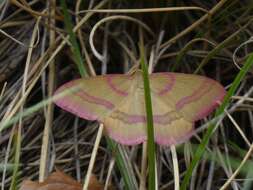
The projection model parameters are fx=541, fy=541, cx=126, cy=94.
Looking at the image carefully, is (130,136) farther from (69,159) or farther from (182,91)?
(69,159)

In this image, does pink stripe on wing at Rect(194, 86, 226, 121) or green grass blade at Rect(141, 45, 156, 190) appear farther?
pink stripe on wing at Rect(194, 86, 226, 121)

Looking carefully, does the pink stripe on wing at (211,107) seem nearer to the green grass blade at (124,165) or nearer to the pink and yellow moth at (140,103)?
the pink and yellow moth at (140,103)

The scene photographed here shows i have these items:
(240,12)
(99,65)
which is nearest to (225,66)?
(240,12)

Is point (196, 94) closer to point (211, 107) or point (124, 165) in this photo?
point (211, 107)

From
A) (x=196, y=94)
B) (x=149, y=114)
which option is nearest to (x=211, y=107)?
(x=196, y=94)

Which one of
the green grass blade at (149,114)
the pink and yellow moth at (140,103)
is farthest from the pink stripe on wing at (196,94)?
the green grass blade at (149,114)

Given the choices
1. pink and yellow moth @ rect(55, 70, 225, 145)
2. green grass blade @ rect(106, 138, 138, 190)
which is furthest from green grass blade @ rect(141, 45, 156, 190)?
green grass blade @ rect(106, 138, 138, 190)

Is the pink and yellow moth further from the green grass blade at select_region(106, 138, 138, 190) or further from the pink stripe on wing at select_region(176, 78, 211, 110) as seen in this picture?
the green grass blade at select_region(106, 138, 138, 190)

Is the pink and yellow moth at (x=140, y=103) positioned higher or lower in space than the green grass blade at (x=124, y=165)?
higher
